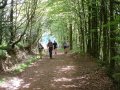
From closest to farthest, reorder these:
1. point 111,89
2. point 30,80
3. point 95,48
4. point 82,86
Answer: point 111,89
point 82,86
point 30,80
point 95,48

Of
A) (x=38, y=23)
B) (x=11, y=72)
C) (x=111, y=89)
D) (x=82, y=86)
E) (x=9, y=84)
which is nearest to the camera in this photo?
(x=111, y=89)

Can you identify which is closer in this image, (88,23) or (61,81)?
(61,81)

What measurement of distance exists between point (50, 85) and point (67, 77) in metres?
2.36

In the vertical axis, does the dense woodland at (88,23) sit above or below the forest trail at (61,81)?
above

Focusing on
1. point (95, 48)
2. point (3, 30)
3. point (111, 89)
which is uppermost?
point (3, 30)

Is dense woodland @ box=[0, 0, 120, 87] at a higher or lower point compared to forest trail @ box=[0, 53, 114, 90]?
higher

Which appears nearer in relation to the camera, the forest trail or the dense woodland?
the forest trail

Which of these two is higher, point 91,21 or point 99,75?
point 91,21

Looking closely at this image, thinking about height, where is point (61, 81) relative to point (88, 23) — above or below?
below

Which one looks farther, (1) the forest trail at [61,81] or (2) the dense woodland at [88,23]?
(2) the dense woodland at [88,23]

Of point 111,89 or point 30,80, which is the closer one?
point 111,89

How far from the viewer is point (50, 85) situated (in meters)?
14.1

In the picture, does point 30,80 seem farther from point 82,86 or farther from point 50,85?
point 82,86

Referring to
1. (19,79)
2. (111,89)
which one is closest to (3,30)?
(19,79)
